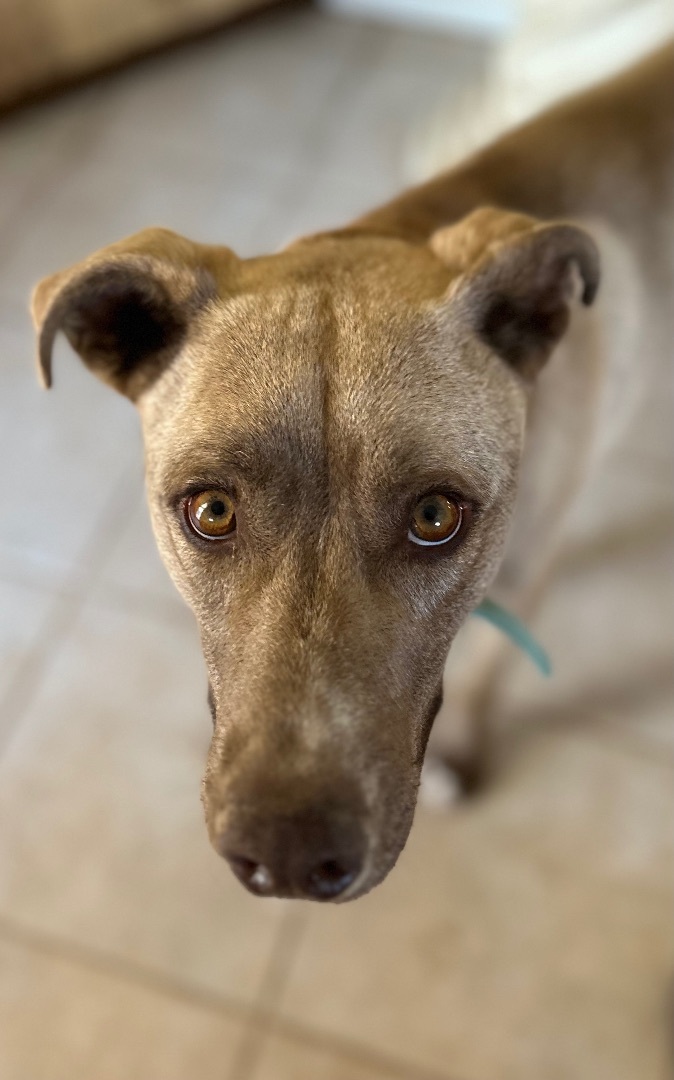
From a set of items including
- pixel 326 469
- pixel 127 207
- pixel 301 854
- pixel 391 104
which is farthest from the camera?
pixel 391 104

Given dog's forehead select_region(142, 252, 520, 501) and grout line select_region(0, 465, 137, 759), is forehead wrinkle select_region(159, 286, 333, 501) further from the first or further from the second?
grout line select_region(0, 465, 137, 759)

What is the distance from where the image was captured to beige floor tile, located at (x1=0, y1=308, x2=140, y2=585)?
3.10 metres

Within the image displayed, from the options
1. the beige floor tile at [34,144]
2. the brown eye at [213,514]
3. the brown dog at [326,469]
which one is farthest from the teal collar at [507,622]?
the beige floor tile at [34,144]

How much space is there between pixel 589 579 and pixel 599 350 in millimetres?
1105

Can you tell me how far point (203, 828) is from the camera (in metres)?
2.59

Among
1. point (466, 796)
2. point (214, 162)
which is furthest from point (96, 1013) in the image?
point (214, 162)

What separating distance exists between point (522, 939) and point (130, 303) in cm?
196

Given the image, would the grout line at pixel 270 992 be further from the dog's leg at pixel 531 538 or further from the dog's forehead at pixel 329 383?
the dog's forehead at pixel 329 383

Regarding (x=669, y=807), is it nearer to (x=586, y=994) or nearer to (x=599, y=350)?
(x=586, y=994)

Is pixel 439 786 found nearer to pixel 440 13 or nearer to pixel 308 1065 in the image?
pixel 308 1065

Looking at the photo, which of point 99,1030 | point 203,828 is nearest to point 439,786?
point 203,828

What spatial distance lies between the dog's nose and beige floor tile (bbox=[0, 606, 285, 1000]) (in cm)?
132

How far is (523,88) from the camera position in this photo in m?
3.47

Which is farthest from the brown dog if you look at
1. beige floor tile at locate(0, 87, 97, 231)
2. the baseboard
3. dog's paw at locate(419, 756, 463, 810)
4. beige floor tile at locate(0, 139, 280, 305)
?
the baseboard
